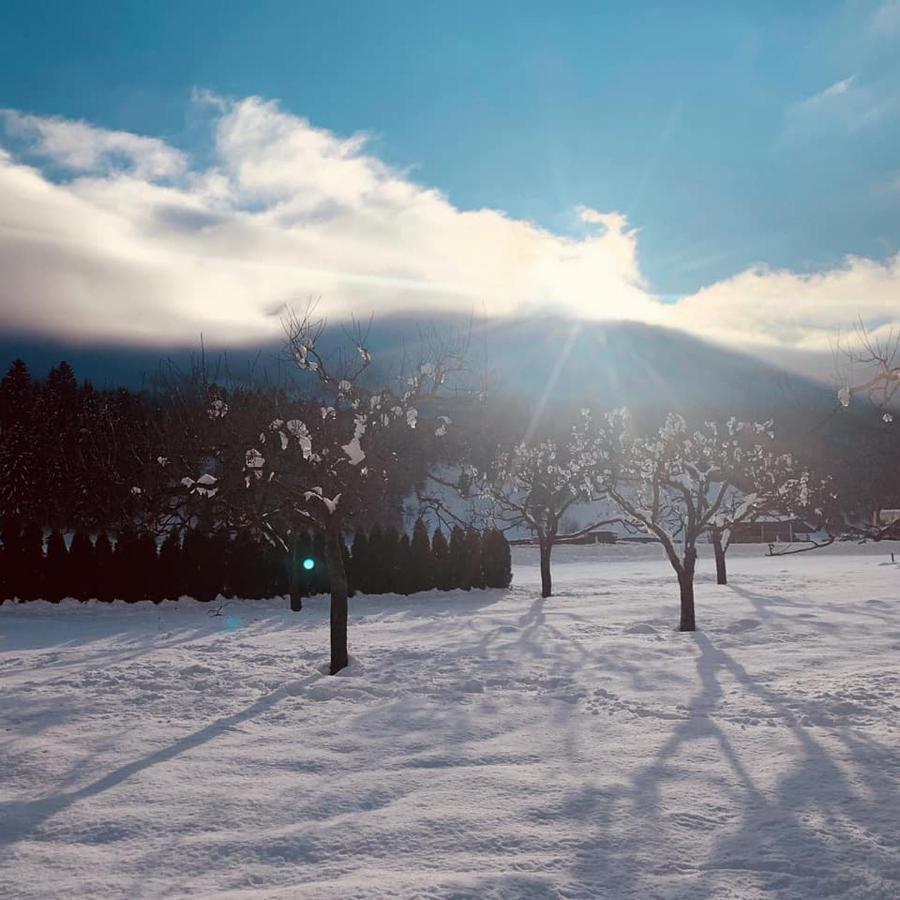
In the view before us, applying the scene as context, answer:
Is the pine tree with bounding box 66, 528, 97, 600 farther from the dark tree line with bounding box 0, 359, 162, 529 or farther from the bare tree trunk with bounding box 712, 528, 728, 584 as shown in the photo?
the bare tree trunk with bounding box 712, 528, 728, 584

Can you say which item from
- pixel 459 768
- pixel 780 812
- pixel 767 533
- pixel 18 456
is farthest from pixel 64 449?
pixel 780 812

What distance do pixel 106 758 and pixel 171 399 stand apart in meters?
30.3

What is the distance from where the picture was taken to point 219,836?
17.5 ft

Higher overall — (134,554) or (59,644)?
(134,554)

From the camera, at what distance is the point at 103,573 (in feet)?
77.0

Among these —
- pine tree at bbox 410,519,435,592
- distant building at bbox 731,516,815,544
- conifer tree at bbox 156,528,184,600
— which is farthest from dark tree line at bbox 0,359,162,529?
distant building at bbox 731,516,815,544

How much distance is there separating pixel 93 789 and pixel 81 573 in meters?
18.9

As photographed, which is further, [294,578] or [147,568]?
[147,568]

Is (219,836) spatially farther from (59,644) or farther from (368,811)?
(59,644)

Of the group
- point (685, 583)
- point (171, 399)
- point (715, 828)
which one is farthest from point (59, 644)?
point (171, 399)

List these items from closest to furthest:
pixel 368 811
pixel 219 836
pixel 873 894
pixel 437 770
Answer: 1. pixel 873 894
2. pixel 219 836
3. pixel 368 811
4. pixel 437 770

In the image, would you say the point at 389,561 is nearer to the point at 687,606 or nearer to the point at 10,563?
the point at 10,563

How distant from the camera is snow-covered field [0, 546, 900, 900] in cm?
476

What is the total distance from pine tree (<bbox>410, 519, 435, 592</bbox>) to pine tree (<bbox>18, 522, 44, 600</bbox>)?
1138 centimetres
